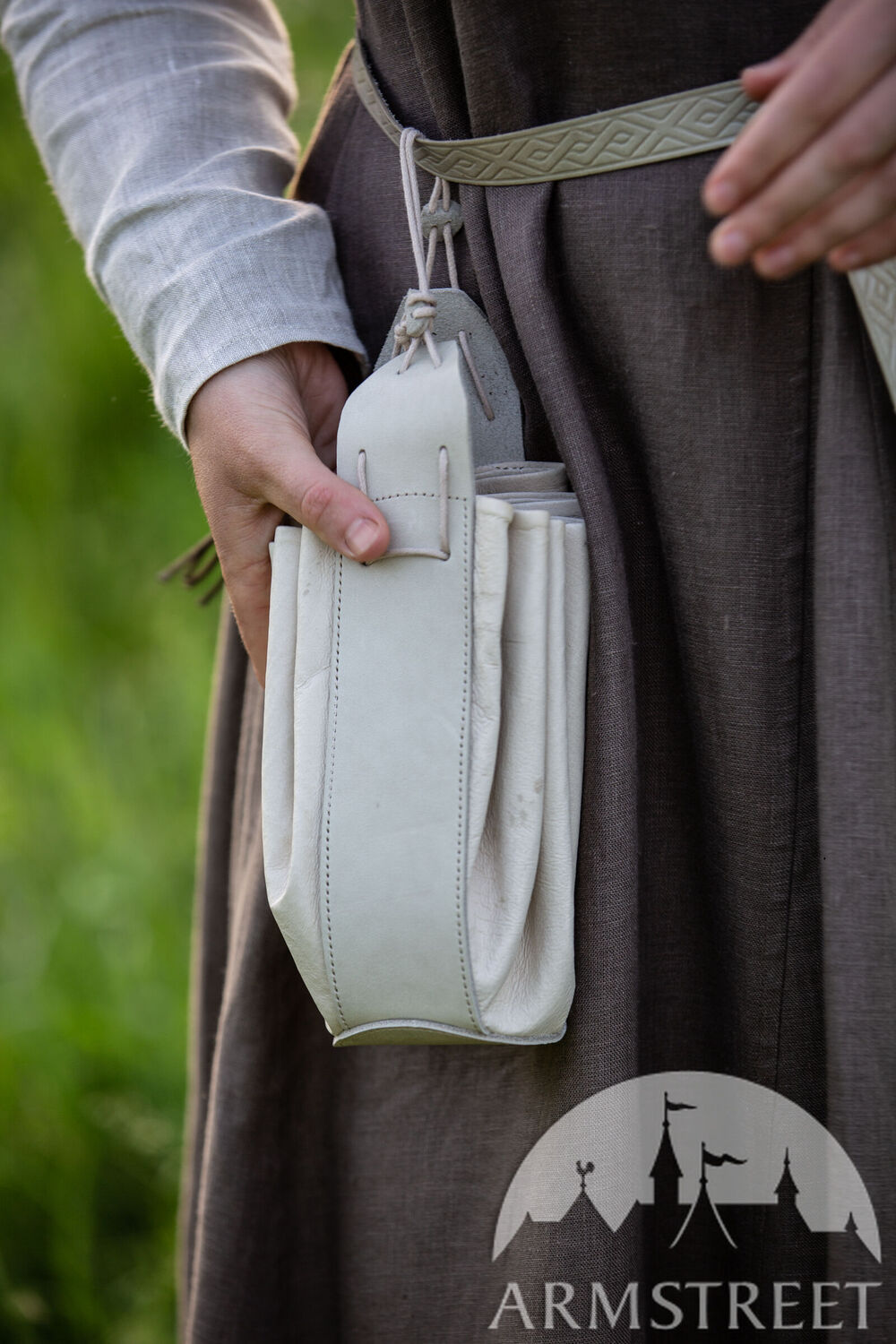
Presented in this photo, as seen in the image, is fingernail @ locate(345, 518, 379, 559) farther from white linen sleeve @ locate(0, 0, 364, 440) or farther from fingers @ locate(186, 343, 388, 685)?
white linen sleeve @ locate(0, 0, 364, 440)

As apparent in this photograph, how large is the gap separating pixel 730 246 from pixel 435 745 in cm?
31

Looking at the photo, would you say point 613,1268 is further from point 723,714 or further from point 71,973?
point 71,973

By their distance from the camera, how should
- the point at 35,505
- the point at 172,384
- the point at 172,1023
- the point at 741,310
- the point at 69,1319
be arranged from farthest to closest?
the point at 35,505, the point at 172,1023, the point at 69,1319, the point at 172,384, the point at 741,310

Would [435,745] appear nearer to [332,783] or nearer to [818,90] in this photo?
[332,783]

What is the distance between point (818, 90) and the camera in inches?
19.6

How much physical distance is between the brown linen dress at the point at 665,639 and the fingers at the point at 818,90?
117 millimetres

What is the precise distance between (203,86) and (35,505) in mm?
2301

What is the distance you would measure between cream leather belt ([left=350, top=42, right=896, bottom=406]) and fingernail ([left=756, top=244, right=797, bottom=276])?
0.07 m

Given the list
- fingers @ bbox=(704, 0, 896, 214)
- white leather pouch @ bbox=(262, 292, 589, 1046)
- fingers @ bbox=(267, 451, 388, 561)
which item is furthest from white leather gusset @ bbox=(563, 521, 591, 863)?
fingers @ bbox=(704, 0, 896, 214)

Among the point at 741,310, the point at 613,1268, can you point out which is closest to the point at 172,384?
the point at 741,310

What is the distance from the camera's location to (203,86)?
83 centimetres

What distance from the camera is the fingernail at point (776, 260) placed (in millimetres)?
539

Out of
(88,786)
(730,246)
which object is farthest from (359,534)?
(88,786)

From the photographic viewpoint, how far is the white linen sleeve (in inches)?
29.3
